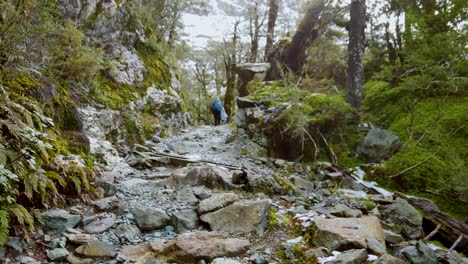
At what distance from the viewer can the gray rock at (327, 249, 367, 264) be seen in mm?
3418

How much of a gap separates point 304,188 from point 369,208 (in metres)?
1.50

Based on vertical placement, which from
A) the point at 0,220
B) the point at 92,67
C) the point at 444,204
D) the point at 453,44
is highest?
the point at 453,44

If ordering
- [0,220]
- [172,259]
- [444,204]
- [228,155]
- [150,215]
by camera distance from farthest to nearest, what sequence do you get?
[228,155]
[444,204]
[150,215]
[172,259]
[0,220]

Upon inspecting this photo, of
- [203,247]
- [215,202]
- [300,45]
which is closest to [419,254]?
[203,247]

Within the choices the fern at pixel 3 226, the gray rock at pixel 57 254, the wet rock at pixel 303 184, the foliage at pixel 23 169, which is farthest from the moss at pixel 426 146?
the fern at pixel 3 226

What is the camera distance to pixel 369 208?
546cm

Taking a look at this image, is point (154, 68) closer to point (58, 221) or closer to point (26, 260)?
point (58, 221)

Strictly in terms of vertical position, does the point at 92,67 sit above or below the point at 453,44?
below

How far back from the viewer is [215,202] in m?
5.01

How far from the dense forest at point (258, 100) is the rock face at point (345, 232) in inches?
99.5

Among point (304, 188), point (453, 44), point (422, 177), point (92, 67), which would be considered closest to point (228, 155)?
point (304, 188)

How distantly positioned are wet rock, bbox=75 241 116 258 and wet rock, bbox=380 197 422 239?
4150mm

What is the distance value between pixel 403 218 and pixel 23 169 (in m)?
5.72

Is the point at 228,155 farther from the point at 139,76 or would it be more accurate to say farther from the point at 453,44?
the point at 453,44
